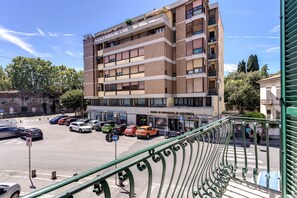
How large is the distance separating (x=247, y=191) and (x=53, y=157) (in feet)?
46.5

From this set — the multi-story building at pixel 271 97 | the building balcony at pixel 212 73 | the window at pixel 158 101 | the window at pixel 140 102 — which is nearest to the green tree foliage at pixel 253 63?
the multi-story building at pixel 271 97

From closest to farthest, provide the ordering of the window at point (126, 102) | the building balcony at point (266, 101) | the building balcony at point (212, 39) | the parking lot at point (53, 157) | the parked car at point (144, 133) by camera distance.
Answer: the parking lot at point (53, 157), the parked car at point (144, 133), the building balcony at point (212, 39), the building balcony at point (266, 101), the window at point (126, 102)

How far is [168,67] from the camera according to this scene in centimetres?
2242

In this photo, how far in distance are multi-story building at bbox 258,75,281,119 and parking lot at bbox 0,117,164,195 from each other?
1671 cm

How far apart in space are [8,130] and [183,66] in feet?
73.0

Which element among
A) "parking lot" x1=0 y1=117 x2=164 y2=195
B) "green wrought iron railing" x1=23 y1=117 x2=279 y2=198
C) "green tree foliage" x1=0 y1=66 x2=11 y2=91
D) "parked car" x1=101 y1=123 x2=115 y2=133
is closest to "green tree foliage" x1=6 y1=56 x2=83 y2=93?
"green tree foliage" x1=0 y1=66 x2=11 y2=91

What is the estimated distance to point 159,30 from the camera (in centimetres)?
2280

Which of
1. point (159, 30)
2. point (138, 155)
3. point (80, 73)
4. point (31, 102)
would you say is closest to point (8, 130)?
point (159, 30)

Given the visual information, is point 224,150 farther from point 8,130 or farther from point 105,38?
point 105,38

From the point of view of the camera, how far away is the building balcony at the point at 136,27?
2194 cm

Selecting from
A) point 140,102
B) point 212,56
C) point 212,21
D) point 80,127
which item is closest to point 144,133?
point 140,102

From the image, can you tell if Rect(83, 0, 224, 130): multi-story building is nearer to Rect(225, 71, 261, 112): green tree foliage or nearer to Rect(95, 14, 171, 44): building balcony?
Rect(95, 14, 171, 44): building balcony

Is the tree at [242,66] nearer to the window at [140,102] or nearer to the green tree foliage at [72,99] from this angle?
the window at [140,102]

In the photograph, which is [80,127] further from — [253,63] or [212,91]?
[253,63]
